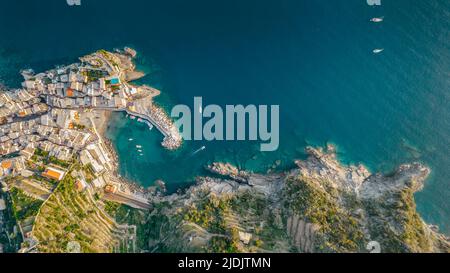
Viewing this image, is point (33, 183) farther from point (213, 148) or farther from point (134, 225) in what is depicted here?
point (213, 148)

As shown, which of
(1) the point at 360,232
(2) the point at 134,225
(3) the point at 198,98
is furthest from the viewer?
(3) the point at 198,98

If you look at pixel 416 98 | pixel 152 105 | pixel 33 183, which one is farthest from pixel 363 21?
pixel 33 183

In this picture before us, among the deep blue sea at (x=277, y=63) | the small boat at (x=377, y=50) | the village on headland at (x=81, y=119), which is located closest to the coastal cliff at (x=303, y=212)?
the deep blue sea at (x=277, y=63)

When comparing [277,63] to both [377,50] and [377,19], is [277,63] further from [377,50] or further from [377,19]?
[377,19]

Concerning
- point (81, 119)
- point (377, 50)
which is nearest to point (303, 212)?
point (377, 50)

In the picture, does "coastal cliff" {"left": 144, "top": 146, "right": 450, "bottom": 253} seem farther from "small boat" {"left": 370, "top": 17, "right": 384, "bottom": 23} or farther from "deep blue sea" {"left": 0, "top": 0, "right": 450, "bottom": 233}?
"small boat" {"left": 370, "top": 17, "right": 384, "bottom": 23}

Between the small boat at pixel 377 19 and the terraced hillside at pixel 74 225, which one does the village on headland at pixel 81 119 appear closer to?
the terraced hillside at pixel 74 225
